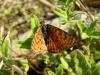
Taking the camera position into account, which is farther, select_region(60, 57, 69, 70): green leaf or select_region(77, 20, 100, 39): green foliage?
select_region(60, 57, 69, 70): green leaf

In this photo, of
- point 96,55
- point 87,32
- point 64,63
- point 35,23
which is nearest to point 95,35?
point 87,32

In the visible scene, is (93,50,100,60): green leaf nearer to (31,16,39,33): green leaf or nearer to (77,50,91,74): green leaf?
(77,50,91,74): green leaf

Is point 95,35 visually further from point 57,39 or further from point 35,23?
point 35,23

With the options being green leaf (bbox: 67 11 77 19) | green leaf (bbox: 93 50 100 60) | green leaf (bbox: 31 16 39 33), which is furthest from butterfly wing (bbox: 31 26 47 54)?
green leaf (bbox: 93 50 100 60)

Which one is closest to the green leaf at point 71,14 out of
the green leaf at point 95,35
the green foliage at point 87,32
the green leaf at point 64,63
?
the green foliage at point 87,32

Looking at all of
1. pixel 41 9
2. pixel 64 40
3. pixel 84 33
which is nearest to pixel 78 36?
pixel 84 33

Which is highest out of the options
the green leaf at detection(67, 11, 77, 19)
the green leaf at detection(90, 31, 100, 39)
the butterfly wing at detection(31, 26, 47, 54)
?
the green leaf at detection(67, 11, 77, 19)

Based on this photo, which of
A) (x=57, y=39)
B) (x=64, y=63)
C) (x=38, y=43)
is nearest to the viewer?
(x=38, y=43)

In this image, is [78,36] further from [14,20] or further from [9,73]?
[14,20]
